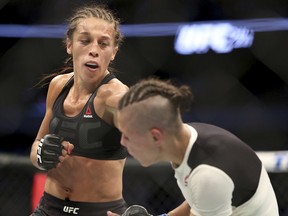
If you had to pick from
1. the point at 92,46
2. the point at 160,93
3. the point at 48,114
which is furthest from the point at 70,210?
the point at 160,93

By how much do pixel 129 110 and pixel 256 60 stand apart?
3.93ft

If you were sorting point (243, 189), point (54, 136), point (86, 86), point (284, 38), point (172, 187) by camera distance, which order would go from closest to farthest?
point (243, 189), point (54, 136), point (86, 86), point (172, 187), point (284, 38)

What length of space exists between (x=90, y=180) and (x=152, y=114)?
51cm

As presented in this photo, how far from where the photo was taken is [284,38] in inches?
91.7

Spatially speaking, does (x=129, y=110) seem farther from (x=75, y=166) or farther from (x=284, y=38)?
(x=284, y=38)

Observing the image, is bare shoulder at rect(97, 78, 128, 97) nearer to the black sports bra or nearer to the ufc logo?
the black sports bra

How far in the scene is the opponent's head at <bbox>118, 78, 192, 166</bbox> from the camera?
1254 millimetres

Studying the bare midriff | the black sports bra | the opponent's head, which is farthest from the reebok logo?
the opponent's head

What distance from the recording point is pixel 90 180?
169 cm

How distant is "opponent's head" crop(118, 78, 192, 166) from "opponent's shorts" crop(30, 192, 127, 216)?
429 millimetres

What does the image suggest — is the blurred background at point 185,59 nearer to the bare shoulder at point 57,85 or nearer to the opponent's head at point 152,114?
the bare shoulder at point 57,85

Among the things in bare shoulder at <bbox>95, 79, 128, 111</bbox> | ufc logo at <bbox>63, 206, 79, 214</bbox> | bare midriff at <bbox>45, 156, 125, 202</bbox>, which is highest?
bare shoulder at <bbox>95, 79, 128, 111</bbox>

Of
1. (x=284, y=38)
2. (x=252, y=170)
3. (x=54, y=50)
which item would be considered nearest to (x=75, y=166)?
(x=252, y=170)

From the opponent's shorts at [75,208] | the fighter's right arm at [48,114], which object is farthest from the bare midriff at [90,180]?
the fighter's right arm at [48,114]
